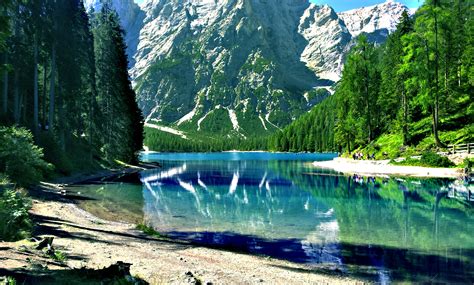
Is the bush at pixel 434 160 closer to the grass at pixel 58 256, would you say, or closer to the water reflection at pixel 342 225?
the water reflection at pixel 342 225

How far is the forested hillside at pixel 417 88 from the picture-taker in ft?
168

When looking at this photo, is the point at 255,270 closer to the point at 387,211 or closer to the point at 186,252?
the point at 186,252

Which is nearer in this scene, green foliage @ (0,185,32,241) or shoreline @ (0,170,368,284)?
shoreline @ (0,170,368,284)

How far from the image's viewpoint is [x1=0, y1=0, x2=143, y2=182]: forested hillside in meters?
39.1

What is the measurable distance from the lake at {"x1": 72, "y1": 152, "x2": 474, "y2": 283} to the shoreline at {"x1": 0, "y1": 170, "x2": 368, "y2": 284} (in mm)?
1558

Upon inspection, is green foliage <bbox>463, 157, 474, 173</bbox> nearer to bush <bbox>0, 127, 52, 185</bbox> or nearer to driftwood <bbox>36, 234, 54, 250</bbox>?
driftwood <bbox>36, 234, 54, 250</bbox>

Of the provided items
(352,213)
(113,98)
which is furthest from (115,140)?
(352,213)

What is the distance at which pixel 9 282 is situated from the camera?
6711 millimetres

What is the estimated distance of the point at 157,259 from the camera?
1289 centimetres

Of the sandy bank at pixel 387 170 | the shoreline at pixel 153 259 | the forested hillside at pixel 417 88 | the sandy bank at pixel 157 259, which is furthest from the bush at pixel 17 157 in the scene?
the forested hillside at pixel 417 88

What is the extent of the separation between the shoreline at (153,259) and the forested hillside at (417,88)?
146 feet

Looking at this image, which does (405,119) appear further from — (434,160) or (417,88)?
(434,160)

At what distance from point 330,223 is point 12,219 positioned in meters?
16.4

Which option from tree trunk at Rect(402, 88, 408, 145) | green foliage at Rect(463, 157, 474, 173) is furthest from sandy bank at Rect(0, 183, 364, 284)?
tree trunk at Rect(402, 88, 408, 145)
